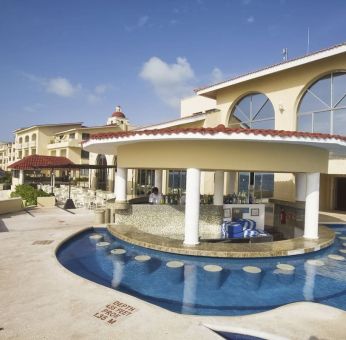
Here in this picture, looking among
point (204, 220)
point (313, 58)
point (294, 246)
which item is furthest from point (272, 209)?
point (313, 58)

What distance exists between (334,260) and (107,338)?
355 inches

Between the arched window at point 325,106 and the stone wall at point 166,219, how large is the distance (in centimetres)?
1015

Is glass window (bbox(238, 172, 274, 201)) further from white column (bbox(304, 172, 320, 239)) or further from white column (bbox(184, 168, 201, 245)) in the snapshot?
white column (bbox(184, 168, 201, 245))

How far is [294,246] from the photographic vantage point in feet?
36.1

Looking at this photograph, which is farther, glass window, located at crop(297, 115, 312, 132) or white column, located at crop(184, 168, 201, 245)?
glass window, located at crop(297, 115, 312, 132)

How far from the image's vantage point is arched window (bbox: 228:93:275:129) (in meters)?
22.0

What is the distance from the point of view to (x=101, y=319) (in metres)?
5.35

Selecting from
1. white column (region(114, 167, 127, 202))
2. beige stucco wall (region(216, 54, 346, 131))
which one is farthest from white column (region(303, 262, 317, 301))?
beige stucco wall (region(216, 54, 346, 131))

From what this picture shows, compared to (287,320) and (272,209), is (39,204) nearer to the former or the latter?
(272,209)

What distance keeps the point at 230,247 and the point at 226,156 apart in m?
3.37

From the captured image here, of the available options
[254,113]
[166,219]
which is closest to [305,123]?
[254,113]

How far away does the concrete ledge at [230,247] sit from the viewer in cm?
1014

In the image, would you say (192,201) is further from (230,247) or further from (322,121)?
(322,121)

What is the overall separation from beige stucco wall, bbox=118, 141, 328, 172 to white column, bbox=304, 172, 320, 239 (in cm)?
88
